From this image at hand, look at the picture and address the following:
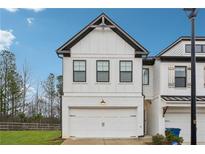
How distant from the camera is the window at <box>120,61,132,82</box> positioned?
82.4 feet

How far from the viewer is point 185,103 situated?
965 inches

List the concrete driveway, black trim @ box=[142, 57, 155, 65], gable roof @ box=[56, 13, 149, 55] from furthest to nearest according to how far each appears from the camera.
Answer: black trim @ box=[142, 57, 155, 65], gable roof @ box=[56, 13, 149, 55], the concrete driveway

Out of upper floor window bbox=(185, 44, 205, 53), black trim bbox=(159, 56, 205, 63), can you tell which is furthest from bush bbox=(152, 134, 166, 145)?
upper floor window bbox=(185, 44, 205, 53)

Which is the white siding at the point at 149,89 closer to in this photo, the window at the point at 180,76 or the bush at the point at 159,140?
the window at the point at 180,76

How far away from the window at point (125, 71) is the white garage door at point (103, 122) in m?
1.78

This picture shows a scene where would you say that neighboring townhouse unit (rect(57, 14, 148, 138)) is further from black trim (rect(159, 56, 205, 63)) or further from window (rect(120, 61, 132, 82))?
black trim (rect(159, 56, 205, 63))

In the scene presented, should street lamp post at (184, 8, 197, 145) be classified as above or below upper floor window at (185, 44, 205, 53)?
below

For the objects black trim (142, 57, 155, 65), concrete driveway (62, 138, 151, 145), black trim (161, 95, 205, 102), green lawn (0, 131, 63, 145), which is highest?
black trim (142, 57, 155, 65)

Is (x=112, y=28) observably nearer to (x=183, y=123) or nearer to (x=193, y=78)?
(x=183, y=123)

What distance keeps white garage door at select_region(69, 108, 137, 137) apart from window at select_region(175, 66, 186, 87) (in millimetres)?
3012

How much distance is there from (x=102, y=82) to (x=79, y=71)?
148cm

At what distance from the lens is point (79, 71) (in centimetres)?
2494

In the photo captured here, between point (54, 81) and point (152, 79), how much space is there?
1643 cm
